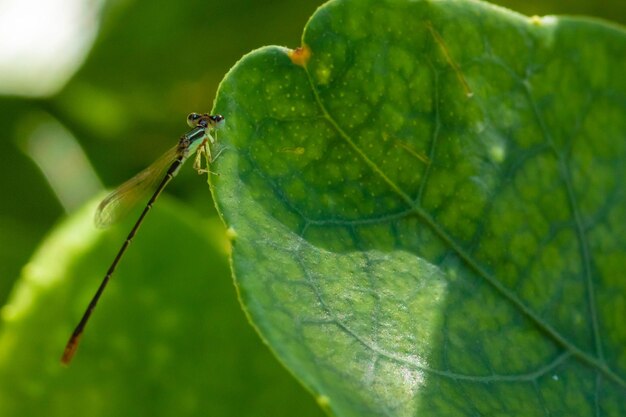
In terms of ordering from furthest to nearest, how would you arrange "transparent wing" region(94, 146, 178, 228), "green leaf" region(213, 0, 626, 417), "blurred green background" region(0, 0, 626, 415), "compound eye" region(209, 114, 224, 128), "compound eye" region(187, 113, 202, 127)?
"blurred green background" region(0, 0, 626, 415)
"transparent wing" region(94, 146, 178, 228)
"compound eye" region(187, 113, 202, 127)
"compound eye" region(209, 114, 224, 128)
"green leaf" region(213, 0, 626, 417)

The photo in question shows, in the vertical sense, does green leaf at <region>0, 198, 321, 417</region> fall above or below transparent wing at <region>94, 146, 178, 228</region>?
below

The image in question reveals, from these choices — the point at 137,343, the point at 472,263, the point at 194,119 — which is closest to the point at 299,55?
the point at 472,263

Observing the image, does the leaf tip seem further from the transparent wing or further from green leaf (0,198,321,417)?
the transparent wing

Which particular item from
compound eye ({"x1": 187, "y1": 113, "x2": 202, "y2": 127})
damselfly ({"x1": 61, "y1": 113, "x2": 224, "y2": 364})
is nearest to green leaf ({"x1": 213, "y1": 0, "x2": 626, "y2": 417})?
damselfly ({"x1": 61, "y1": 113, "x2": 224, "y2": 364})

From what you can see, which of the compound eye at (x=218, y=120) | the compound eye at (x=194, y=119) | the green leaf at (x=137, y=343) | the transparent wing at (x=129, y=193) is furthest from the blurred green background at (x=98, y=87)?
the compound eye at (x=218, y=120)

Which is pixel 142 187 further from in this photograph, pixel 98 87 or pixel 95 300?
pixel 98 87

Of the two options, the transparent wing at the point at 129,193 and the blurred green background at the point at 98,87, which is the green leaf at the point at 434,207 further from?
the blurred green background at the point at 98,87

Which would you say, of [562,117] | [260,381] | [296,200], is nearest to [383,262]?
[296,200]
